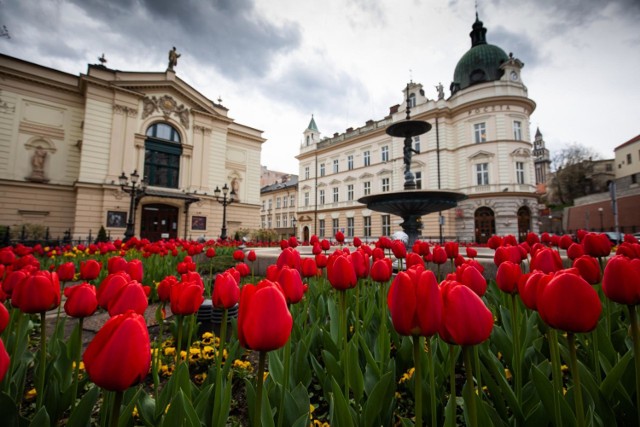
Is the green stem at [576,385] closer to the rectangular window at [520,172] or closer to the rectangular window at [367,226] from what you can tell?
the rectangular window at [520,172]

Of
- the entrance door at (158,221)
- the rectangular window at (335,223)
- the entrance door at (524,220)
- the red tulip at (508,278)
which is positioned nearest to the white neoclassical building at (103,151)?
the entrance door at (158,221)

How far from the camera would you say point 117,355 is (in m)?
0.72

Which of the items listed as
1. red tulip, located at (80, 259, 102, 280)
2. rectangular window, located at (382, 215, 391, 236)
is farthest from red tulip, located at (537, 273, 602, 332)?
rectangular window, located at (382, 215, 391, 236)

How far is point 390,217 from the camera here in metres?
28.7

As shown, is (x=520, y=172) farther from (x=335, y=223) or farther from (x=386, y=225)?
(x=335, y=223)

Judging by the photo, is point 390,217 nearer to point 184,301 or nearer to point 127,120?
point 127,120

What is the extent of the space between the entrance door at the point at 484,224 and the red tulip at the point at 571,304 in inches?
1018

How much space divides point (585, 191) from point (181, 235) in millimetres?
56795

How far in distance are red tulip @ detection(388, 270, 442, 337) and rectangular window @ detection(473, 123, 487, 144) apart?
2822 centimetres

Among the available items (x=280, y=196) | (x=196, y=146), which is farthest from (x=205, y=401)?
(x=280, y=196)

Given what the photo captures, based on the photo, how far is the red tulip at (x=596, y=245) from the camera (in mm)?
2037

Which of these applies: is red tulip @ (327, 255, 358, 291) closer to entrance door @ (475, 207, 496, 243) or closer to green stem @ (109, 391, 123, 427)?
green stem @ (109, 391, 123, 427)

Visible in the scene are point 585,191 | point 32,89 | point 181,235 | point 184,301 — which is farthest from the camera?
point 585,191

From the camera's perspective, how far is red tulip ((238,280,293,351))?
86 centimetres
